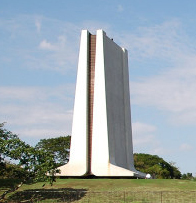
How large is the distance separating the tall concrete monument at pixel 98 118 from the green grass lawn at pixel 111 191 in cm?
512

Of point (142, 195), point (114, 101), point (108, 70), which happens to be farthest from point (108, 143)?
point (142, 195)

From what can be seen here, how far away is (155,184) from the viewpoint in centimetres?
2683

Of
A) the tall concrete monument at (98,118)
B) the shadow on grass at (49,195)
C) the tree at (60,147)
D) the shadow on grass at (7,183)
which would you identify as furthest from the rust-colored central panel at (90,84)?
the tree at (60,147)

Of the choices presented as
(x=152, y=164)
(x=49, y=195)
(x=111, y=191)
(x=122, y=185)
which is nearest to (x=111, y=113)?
(x=122, y=185)

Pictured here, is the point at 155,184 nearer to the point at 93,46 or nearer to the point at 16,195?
the point at 16,195

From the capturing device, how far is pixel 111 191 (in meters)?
23.8

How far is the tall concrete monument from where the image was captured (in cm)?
3388

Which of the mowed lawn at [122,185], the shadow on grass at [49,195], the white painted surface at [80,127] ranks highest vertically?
the white painted surface at [80,127]

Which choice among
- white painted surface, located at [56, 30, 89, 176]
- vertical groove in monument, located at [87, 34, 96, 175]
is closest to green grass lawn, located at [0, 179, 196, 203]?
white painted surface, located at [56, 30, 89, 176]

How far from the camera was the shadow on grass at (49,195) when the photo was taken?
22.7 m

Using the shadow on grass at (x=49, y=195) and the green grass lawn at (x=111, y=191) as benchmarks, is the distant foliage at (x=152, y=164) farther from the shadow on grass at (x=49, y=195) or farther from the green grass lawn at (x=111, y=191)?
the shadow on grass at (x=49, y=195)

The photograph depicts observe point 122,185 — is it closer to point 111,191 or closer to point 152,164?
point 111,191

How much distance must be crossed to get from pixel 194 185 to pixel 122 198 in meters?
7.13

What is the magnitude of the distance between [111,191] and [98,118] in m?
11.6
